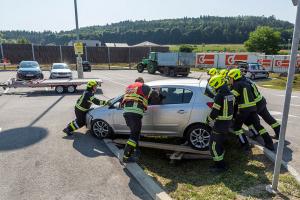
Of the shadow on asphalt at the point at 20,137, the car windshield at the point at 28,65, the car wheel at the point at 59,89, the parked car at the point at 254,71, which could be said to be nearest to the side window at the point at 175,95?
the shadow on asphalt at the point at 20,137

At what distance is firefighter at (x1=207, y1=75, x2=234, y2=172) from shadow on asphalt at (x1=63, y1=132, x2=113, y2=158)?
2466 mm

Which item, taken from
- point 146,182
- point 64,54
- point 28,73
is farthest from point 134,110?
point 64,54

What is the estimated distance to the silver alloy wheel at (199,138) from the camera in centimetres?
695

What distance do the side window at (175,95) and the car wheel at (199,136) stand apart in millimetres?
687

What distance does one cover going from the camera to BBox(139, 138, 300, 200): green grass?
16.1 ft

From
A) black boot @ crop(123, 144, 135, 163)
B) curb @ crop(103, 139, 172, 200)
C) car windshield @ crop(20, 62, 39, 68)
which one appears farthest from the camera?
car windshield @ crop(20, 62, 39, 68)

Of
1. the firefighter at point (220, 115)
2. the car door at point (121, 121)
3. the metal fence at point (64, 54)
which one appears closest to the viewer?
the firefighter at point (220, 115)

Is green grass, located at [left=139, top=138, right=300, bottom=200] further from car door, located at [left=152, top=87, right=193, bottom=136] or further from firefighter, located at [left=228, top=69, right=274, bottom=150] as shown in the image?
car door, located at [left=152, top=87, right=193, bottom=136]

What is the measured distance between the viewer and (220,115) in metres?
5.88

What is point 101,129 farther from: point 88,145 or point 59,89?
point 59,89

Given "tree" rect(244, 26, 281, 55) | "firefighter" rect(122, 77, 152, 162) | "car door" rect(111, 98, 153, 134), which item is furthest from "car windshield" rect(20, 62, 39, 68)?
"tree" rect(244, 26, 281, 55)

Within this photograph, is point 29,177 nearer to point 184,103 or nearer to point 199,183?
point 199,183

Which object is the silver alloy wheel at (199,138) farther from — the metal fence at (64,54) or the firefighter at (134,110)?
the metal fence at (64,54)

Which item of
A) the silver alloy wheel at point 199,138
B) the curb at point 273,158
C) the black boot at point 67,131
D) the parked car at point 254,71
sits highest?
the silver alloy wheel at point 199,138
